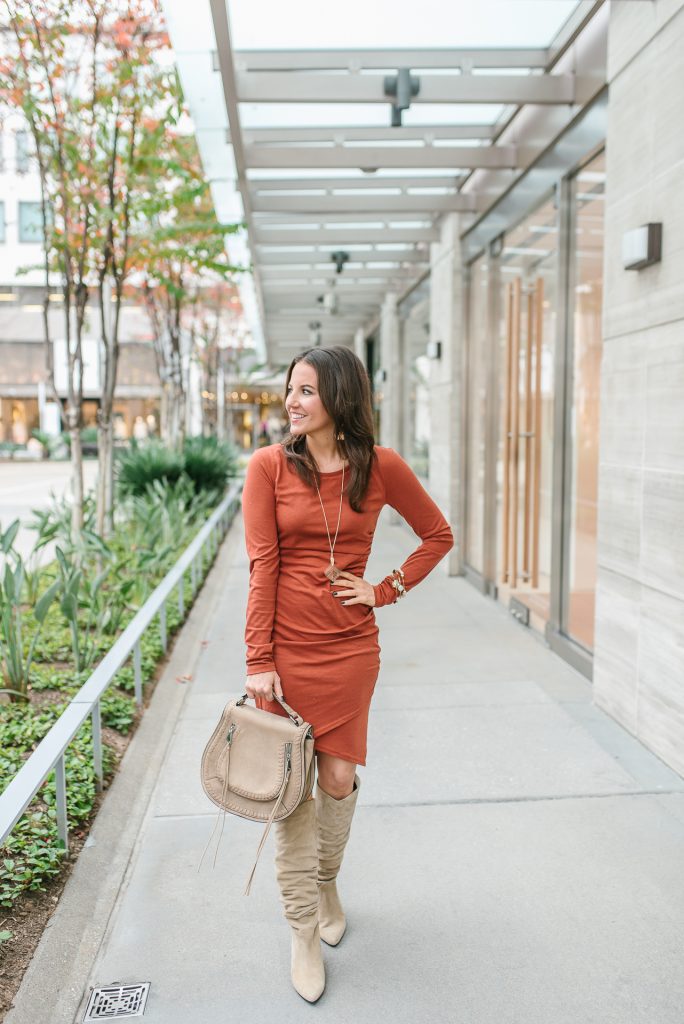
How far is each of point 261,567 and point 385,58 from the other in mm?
4452

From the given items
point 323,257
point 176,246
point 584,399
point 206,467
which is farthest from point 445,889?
point 206,467

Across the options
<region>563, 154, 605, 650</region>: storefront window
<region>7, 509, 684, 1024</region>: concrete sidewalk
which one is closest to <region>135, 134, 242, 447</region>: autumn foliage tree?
<region>563, 154, 605, 650</region>: storefront window

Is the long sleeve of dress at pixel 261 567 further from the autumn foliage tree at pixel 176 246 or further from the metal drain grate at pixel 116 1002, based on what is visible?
the autumn foliage tree at pixel 176 246

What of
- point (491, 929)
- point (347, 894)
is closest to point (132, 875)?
point (347, 894)

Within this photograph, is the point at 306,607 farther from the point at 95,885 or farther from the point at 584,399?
the point at 584,399

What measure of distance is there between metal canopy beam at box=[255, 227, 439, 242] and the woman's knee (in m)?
7.94

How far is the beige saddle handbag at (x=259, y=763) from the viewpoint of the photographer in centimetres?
227

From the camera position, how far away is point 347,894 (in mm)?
2895

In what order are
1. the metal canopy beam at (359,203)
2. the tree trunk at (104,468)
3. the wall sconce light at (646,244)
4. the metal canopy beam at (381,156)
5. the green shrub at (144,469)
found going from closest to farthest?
the wall sconce light at (646,244) → the metal canopy beam at (381,156) → the tree trunk at (104,468) → the metal canopy beam at (359,203) → the green shrub at (144,469)

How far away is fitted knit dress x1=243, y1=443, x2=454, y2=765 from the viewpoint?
2.39 metres

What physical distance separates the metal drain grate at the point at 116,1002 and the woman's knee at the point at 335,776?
2.28 feet

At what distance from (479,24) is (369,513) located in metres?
4.06

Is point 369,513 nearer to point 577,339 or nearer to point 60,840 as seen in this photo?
point 60,840

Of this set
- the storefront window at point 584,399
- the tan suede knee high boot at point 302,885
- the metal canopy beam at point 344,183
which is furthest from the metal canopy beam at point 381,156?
the tan suede knee high boot at point 302,885
